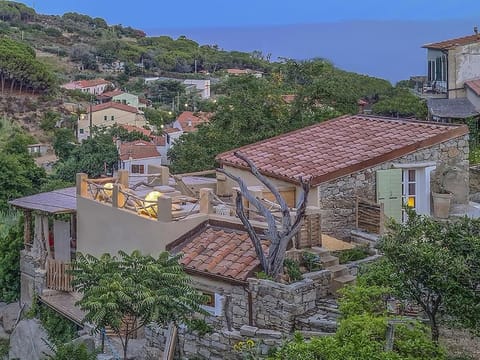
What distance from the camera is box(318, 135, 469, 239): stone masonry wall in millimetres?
14945

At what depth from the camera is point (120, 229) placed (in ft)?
48.7

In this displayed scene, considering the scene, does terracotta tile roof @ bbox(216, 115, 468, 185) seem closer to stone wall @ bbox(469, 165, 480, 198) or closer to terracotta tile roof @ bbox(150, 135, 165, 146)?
stone wall @ bbox(469, 165, 480, 198)

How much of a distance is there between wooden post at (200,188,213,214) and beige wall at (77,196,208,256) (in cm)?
19

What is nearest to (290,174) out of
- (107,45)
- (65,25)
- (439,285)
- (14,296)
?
(439,285)

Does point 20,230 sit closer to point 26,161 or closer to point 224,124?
point 224,124

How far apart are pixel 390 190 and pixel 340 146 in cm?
163

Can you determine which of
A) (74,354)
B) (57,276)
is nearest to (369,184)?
(74,354)

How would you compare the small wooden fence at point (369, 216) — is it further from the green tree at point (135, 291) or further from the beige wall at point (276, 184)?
the green tree at point (135, 291)

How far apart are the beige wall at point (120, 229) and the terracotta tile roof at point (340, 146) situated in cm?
282

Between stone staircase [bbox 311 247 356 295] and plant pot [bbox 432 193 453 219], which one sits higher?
plant pot [bbox 432 193 453 219]

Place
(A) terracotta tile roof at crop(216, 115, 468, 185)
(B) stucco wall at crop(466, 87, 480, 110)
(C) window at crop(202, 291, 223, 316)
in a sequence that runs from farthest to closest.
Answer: (B) stucco wall at crop(466, 87, 480, 110)
(A) terracotta tile roof at crop(216, 115, 468, 185)
(C) window at crop(202, 291, 223, 316)

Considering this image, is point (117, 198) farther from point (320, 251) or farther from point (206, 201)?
point (320, 251)

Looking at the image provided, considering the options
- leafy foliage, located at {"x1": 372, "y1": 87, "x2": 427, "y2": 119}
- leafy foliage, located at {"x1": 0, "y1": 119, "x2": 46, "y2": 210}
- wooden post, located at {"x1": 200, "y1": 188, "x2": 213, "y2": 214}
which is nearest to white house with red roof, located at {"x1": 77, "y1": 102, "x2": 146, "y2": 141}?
leafy foliage, located at {"x1": 0, "y1": 119, "x2": 46, "y2": 210}

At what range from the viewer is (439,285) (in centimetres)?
843
